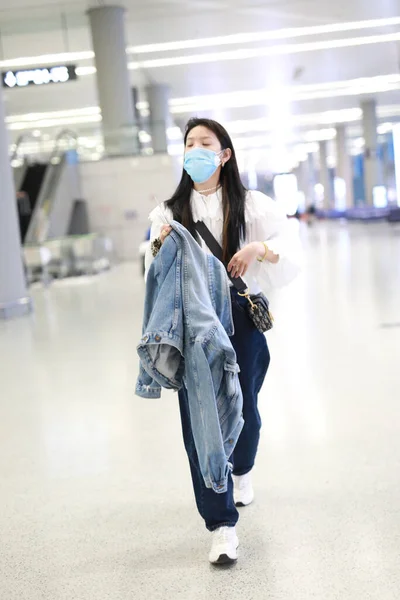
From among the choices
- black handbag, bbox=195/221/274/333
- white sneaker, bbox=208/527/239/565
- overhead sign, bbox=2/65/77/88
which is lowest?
white sneaker, bbox=208/527/239/565

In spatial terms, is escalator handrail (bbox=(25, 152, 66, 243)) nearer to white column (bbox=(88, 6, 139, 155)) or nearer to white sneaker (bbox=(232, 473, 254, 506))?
white column (bbox=(88, 6, 139, 155))

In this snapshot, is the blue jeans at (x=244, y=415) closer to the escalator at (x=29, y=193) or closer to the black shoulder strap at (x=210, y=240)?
the black shoulder strap at (x=210, y=240)

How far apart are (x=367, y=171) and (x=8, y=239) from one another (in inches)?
1545

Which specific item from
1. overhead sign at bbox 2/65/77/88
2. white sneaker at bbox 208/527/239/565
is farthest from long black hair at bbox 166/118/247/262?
overhead sign at bbox 2/65/77/88

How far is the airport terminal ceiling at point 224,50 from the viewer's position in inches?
802

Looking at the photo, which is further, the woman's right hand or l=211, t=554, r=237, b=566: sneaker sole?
l=211, t=554, r=237, b=566: sneaker sole

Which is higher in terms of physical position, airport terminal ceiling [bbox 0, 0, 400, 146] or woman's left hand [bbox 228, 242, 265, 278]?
airport terminal ceiling [bbox 0, 0, 400, 146]

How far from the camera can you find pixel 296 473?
3.92 m

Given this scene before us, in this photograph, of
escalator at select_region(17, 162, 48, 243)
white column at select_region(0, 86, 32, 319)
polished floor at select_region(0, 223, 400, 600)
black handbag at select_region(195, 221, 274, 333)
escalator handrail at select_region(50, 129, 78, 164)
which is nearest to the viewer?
polished floor at select_region(0, 223, 400, 600)

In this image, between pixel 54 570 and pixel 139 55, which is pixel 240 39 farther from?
pixel 54 570

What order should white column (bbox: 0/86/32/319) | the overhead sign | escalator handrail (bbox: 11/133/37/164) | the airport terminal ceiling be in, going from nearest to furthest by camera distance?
white column (bbox: 0/86/32/319)
the overhead sign
the airport terminal ceiling
escalator handrail (bbox: 11/133/37/164)

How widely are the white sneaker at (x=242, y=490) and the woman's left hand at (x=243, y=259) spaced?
1070mm

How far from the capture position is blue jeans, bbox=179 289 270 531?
2.90m

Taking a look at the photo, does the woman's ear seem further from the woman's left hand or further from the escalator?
the escalator
